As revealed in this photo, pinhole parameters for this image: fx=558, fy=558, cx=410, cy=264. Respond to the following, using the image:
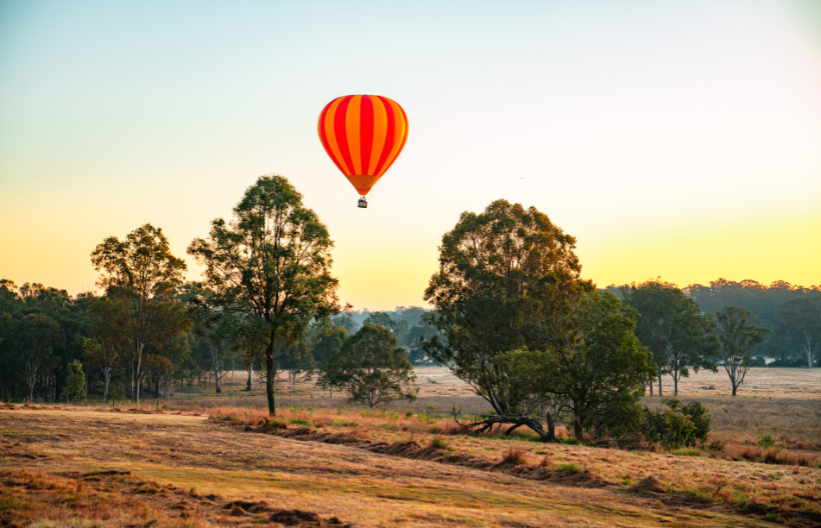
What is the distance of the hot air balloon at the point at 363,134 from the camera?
93.5ft

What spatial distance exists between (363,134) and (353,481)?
19.1 metres

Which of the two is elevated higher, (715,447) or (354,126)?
(354,126)

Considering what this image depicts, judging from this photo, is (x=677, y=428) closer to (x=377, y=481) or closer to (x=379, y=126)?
(x=377, y=481)

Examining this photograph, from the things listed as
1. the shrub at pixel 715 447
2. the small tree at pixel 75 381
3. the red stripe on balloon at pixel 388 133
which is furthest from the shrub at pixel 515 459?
the small tree at pixel 75 381

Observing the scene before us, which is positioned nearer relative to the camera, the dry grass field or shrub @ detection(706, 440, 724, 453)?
the dry grass field

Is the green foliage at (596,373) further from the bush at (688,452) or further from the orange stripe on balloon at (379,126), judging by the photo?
the orange stripe on balloon at (379,126)

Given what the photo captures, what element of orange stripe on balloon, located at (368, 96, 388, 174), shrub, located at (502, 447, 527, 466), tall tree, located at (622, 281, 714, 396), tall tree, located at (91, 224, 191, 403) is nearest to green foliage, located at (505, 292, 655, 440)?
shrub, located at (502, 447, 527, 466)

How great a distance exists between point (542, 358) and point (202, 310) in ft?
62.1

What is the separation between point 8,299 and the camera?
3337 inches

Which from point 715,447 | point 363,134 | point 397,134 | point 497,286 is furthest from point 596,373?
point 363,134

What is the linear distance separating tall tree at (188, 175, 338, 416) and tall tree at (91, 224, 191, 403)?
57.8 ft

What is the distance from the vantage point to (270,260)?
104 ft

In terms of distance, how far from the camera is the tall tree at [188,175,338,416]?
31547 mm

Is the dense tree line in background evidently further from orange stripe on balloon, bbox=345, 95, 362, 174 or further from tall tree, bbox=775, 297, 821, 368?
tall tree, bbox=775, 297, 821, 368
